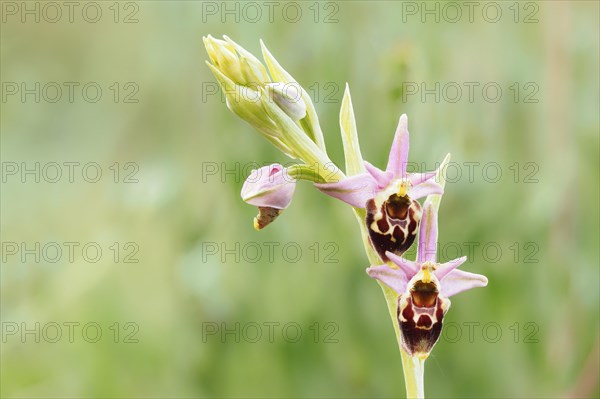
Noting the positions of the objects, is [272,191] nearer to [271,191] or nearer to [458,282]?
[271,191]

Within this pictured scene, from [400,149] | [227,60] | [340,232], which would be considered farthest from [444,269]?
[340,232]

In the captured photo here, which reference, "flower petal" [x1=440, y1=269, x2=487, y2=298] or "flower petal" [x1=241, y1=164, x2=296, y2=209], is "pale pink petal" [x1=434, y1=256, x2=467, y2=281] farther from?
"flower petal" [x1=241, y1=164, x2=296, y2=209]

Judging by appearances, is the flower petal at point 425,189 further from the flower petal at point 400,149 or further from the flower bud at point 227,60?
the flower bud at point 227,60

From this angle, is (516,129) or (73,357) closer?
(516,129)

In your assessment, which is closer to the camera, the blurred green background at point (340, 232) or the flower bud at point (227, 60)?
the flower bud at point (227, 60)

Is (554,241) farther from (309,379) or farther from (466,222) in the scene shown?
(309,379)

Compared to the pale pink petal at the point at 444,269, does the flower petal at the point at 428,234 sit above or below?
above

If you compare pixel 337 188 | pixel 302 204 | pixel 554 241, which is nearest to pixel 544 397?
pixel 554 241

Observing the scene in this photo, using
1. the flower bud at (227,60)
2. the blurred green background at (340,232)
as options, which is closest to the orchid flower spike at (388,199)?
the flower bud at (227,60)
